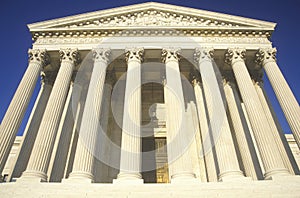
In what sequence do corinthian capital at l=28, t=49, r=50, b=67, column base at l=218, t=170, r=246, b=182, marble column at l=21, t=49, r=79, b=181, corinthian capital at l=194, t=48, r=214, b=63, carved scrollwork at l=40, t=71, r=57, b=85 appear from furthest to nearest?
carved scrollwork at l=40, t=71, r=57, b=85
corinthian capital at l=194, t=48, r=214, b=63
corinthian capital at l=28, t=49, r=50, b=67
marble column at l=21, t=49, r=79, b=181
column base at l=218, t=170, r=246, b=182

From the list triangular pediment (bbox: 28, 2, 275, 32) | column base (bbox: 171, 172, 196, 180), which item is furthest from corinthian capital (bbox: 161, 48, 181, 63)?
column base (bbox: 171, 172, 196, 180)

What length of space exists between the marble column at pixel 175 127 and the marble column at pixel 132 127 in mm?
2323

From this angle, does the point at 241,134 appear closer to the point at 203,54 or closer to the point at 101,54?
the point at 203,54

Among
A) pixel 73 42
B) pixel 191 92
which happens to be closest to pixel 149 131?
pixel 191 92

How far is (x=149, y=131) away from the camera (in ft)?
84.2

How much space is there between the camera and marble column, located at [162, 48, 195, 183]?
15625 millimetres

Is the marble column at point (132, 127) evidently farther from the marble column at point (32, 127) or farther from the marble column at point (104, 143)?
the marble column at point (32, 127)

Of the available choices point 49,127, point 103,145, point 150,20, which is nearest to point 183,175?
point 103,145

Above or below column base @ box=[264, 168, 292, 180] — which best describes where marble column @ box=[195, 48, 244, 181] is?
above

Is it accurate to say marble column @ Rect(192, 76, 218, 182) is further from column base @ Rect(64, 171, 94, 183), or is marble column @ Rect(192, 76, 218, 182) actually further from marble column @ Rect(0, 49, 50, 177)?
marble column @ Rect(0, 49, 50, 177)

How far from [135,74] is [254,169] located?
41.5 feet

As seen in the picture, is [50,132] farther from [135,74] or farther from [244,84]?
[244,84]

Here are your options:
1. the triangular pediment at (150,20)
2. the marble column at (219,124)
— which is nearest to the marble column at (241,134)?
the marble column at (219,124)

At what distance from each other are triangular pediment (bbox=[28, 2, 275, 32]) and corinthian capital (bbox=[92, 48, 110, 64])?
2769 mm
